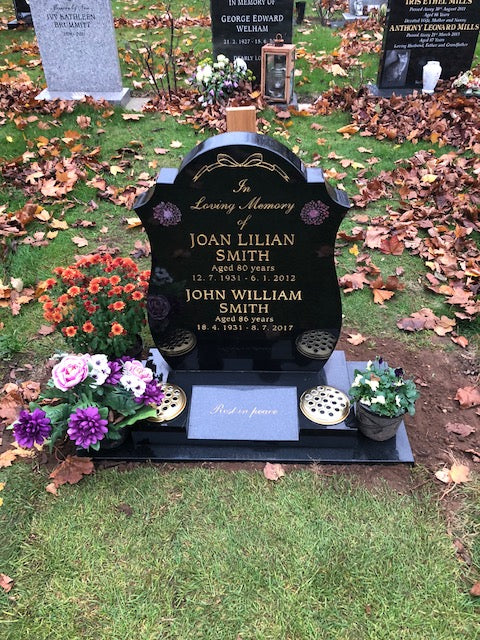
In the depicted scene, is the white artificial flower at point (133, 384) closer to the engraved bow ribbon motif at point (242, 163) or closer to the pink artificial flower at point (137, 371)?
the pink artificial flower at point (137, 371)

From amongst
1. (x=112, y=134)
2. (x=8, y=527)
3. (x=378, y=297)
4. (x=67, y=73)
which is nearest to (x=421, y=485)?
(x=378, y=297)

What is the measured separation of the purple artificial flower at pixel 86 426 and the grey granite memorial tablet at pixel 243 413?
57 centimetres

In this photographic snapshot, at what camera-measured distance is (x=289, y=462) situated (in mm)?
3014

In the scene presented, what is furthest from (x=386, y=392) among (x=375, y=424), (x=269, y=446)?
(x=269, y=446)

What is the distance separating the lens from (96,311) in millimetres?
3010

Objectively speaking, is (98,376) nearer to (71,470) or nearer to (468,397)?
(71,470)

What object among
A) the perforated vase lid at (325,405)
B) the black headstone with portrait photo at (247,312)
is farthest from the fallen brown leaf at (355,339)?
the perforated vase lid at (325,405)

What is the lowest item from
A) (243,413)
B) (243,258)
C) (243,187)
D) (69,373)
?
(243,413)

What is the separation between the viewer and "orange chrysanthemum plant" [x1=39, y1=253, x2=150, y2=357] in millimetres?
2971

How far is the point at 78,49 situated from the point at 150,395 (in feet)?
20.2

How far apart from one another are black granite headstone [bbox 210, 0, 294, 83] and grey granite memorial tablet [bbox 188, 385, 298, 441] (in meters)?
6.18

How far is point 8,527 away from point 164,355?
1286 millimetres

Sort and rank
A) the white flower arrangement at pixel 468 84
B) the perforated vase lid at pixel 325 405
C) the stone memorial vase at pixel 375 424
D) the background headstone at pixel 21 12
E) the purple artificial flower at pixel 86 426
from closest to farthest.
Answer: the purple artificial flower at pixel 86 426 → the stone memorial vase at pixel 375 424 → the perforated vase lid at pixel 325 405 → the white flower arrangement at pixel 468 84 → the background headstone at pixel 21 12

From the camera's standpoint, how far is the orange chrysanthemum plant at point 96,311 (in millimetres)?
2971
